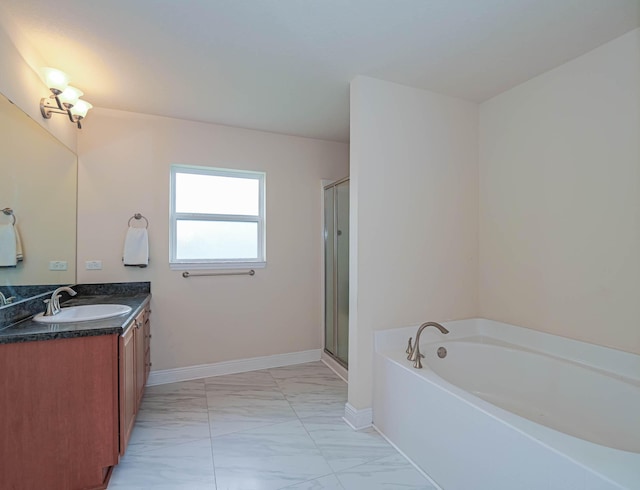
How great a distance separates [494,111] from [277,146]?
207 centimetres

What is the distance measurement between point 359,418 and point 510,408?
1.03 metres

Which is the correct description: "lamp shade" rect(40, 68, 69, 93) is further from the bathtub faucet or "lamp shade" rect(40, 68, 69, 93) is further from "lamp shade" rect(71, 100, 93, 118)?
the bathtub faucet

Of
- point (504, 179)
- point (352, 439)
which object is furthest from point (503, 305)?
point (352, 439)

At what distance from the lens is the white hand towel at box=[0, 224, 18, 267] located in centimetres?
180

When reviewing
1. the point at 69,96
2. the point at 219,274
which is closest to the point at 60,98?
the point at 69,96

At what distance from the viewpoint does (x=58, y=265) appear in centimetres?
237

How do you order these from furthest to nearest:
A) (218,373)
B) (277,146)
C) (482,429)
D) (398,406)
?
(277,146)
(218,373)
(398,406)
(482,429)

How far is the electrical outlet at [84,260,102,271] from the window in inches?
22.4

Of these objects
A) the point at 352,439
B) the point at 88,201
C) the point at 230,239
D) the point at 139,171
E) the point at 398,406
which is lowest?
the point at 352,439

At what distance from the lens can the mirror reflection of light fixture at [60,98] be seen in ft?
6.47

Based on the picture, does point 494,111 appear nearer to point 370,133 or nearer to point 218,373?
point 370,133

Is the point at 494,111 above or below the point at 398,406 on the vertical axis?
above

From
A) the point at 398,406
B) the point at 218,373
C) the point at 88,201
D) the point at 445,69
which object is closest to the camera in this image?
the point at 398,406

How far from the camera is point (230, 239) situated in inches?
128
